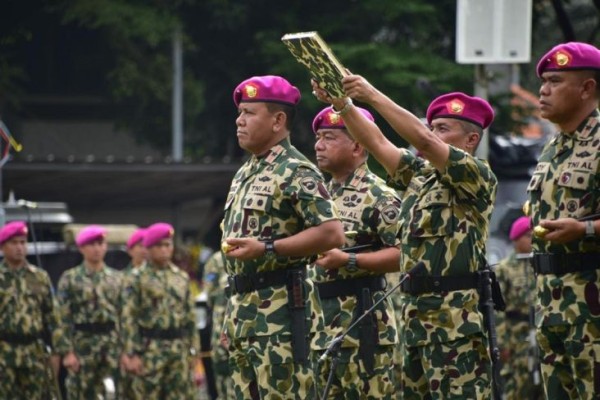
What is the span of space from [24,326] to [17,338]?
139 mm

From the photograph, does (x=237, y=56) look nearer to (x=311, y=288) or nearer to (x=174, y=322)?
(x=174, y=322)

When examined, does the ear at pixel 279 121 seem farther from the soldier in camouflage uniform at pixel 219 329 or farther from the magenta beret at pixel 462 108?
the soldier in camouflage uniform at pixel 219 329

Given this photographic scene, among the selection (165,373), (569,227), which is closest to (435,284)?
(569,227)

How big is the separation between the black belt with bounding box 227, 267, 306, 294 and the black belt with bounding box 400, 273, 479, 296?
2.28 feet

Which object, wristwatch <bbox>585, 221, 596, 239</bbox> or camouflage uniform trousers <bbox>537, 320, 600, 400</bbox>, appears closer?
wristwatch <bbox>585, 221, 596, 239</bbox>

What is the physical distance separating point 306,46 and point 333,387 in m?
2.95

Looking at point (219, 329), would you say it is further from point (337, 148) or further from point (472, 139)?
point (472, 139)

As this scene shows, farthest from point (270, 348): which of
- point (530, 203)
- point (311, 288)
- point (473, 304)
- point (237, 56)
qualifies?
point (237, 56)

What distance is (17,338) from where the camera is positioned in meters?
15.7

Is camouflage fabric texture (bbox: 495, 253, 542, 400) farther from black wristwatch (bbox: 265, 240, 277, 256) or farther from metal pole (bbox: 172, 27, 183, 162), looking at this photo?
metal pole (bbox: 172, 27, 183, 162)

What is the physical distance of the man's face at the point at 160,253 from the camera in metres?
17.2

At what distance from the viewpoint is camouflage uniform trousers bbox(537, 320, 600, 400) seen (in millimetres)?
7824

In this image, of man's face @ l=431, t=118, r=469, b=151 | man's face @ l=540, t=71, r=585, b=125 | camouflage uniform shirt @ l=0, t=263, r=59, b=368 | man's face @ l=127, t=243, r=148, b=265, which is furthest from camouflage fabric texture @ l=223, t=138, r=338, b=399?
man's face @ l=127, t=243, r=148, b=265

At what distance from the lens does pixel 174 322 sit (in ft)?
56.2
